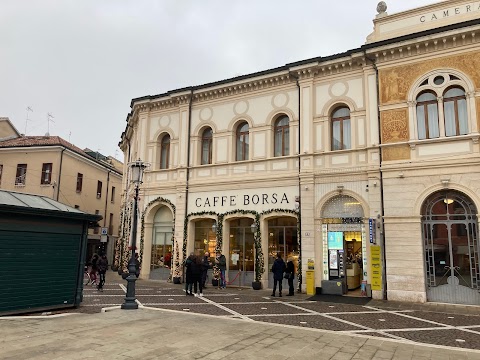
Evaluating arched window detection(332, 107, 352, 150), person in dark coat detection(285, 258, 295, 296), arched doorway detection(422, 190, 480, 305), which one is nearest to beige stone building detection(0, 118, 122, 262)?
person in dark coat detection(285, 258, 295, 296)

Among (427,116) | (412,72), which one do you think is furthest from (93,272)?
(412,72)

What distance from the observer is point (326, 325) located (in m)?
9.51

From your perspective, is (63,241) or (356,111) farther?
(356,111)

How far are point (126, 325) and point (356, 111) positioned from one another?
12.1 metres

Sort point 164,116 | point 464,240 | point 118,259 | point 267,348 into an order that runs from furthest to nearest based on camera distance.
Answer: point 118,259
point 164,116
point 464,240
point 267,348

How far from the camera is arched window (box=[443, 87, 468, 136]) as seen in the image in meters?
14.0

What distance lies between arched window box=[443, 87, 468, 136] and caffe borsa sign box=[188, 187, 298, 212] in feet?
20.9

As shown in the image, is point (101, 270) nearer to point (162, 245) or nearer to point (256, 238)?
point (162, 245)

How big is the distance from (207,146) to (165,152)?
106 inches

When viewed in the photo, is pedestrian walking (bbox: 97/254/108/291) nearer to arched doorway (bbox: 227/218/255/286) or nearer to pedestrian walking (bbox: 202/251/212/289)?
pedestrian walking (bbox: 202/251/212/289)

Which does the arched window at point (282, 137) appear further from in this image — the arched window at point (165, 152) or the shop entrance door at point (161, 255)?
the shop entrance door at point (161, 255)

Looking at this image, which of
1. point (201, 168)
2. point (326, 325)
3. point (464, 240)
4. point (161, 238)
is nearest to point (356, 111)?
point (464, 240)

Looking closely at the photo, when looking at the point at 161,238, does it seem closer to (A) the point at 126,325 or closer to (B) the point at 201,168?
(B) the point at 201,168

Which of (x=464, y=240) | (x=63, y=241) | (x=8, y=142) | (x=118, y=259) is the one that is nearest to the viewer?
(x=63, y=241)
